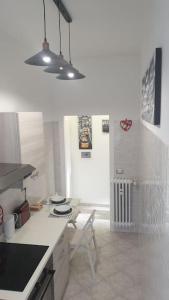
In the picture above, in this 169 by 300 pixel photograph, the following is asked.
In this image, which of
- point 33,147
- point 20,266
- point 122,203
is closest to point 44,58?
point 33,147

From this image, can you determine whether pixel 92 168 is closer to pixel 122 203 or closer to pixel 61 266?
pixel 122 203

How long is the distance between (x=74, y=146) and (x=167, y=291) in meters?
3.66

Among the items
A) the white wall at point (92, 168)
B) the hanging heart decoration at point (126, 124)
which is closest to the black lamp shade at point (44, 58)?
the hanging heart decoration at point (126, 124)

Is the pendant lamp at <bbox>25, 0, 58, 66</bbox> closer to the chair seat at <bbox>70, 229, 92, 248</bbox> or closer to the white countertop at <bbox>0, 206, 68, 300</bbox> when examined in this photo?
the white countertop at <bbox>0, 206, 68, 300</bbox>

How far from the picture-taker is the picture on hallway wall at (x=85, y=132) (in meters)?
4.34

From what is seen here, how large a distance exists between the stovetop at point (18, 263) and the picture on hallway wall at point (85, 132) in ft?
8.85

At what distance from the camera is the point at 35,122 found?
238 centimetres

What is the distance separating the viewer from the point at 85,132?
439 cm

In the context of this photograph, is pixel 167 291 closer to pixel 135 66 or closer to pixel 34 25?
pixel 34 25

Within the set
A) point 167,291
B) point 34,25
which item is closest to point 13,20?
point 34,25

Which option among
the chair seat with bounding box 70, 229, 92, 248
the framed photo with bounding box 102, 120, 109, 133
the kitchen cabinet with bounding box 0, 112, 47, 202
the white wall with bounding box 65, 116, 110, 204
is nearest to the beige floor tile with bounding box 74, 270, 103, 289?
the chair seat with bounding box 70, 229, 92, 248

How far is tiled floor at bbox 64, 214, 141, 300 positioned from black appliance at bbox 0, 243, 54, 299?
77cm

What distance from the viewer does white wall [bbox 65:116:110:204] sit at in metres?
4.37

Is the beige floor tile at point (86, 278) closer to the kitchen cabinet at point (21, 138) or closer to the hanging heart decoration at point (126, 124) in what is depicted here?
the kitchen cabinet at point (21, 138)
